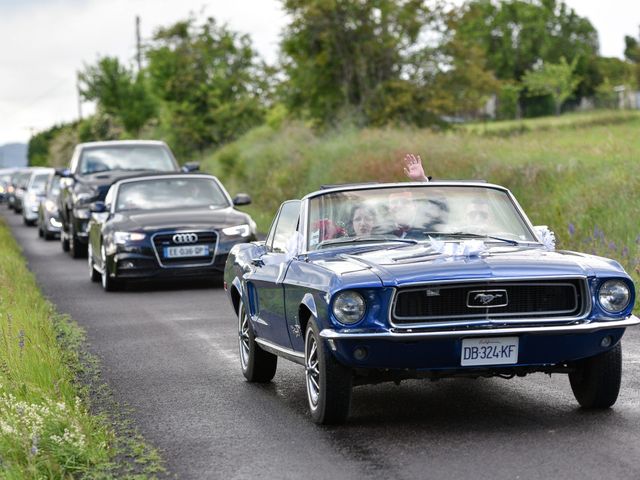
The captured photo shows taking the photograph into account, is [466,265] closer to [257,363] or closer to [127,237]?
[257,363]

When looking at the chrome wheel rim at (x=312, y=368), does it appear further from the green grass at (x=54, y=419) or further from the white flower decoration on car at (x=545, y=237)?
the white flower decoration on car at (x=545, y=237)

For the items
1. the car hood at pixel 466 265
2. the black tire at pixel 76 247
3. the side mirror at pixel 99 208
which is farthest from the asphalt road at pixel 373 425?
the black tire at pixel 76 247

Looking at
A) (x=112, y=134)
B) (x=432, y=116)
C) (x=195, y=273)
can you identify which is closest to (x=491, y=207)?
(x=195, y=273)

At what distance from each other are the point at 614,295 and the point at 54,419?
10.2 feet

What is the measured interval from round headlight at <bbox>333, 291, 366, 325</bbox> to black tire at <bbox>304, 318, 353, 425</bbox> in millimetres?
195

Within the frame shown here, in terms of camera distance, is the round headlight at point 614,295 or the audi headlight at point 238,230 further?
the audi headlight at point 238,230

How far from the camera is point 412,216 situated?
8836 mm

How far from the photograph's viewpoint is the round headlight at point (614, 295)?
7.73 meters

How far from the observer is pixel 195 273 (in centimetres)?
1791

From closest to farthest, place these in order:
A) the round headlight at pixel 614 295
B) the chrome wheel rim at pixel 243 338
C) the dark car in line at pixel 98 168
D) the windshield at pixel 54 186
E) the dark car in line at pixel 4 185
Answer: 1. the round headlight at pixel 614 295
2. the chrome wheel rim at pixel 243 338
3. the dark car in line at pixel 98 168
4. the windshield at pixel 54 186
5. the dark car in line at pixel 4 185

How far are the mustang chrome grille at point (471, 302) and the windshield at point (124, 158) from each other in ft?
58.3

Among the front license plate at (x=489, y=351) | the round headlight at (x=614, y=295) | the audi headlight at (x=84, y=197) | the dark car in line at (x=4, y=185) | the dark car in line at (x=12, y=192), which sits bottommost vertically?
the dark car in line at (x=4, y=185)

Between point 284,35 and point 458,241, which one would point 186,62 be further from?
point 458,241

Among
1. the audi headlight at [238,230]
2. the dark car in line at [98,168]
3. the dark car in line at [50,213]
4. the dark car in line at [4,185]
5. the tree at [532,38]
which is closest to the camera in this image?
the audi headlight at [238,230]
